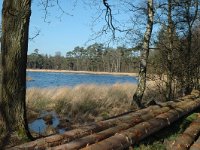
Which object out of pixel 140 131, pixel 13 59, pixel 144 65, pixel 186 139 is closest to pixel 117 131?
pixel 140 131

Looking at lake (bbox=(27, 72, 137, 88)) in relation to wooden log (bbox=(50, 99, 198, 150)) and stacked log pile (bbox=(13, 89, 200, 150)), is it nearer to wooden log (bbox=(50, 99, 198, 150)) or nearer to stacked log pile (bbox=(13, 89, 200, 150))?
stacked log pile (bbox=(13, 89, 200, 150))

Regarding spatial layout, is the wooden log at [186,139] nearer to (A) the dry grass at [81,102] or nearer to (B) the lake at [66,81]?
(A) the dry grass at [81,102]

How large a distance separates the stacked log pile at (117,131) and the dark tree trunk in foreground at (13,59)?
1.20m

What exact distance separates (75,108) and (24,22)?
936 cm

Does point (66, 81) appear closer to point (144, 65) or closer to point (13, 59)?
point (144, 65)

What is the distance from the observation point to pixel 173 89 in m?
18.8

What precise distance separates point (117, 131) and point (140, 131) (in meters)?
0.51

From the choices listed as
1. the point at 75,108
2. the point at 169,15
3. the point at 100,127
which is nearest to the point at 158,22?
the point at 169,15

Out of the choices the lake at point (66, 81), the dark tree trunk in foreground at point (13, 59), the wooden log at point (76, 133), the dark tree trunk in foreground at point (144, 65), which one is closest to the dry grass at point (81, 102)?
the dark tree trunk in foreground at point (144, 65)

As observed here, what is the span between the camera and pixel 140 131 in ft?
26.2

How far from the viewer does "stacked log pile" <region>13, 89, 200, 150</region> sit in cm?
650

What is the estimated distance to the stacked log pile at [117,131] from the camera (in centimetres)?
650

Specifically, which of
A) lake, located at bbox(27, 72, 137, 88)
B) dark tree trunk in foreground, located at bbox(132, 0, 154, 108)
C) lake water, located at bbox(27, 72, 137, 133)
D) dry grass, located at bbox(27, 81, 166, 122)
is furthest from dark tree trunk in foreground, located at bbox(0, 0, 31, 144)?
lake, located at bbox(27, 72, 137, 88)

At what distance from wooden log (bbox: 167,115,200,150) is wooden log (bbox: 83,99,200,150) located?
67 cm
